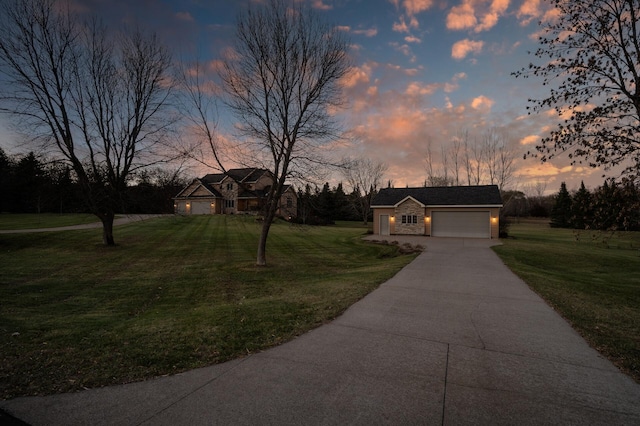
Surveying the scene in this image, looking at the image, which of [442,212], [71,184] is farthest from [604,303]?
[71,184]

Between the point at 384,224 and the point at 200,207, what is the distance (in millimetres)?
27825

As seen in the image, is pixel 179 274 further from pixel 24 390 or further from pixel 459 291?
pixel 459 291

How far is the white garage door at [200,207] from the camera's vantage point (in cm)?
4453

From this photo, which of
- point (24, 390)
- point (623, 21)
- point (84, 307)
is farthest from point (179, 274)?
point (623, 21)

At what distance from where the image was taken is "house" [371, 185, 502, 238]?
26750 millimetres

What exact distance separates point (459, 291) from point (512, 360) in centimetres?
422

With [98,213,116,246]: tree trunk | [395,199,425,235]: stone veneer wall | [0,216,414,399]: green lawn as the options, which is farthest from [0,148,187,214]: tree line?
[395,199,425,235]: stone veneer wall

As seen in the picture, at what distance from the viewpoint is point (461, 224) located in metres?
27.5

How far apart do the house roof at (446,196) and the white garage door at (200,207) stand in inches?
1001

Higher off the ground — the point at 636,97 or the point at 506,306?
the point at 636,97

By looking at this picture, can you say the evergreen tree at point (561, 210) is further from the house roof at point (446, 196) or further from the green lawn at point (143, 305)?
the green lawn at point (143, 305)

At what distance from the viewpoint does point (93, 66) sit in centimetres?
1658

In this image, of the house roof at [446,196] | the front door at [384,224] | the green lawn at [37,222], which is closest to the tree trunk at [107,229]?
the green lawn at [37,222]

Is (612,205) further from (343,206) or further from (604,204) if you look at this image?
(343,206)
